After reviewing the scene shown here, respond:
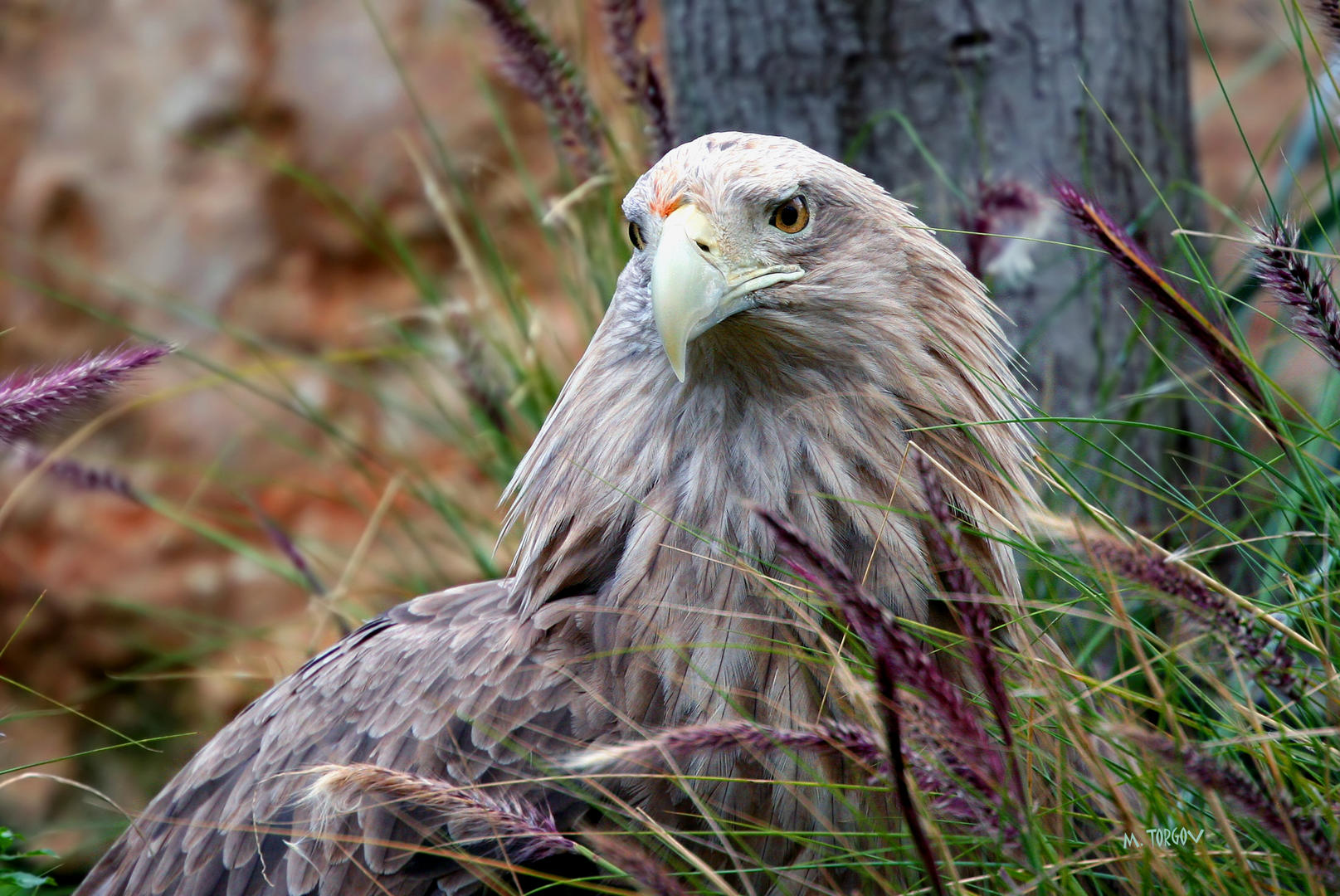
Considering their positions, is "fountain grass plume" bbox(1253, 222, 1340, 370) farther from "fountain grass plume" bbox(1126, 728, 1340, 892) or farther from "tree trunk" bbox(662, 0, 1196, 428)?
"tree trunk" bbox(662, 0, 1196, 428)

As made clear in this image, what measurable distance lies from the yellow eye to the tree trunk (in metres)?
1.16

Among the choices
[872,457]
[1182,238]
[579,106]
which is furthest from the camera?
[579,106]

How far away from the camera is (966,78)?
315 centimetres

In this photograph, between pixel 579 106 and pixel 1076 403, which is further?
pixel 1076 403

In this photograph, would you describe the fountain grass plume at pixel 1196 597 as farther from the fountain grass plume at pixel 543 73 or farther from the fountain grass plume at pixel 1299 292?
the fountain grass plume at pixel 543 73

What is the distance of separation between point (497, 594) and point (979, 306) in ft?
3.43

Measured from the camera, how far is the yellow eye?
195 cm

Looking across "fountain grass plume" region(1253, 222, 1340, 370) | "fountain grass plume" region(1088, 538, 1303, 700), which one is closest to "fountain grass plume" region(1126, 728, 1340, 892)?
"fountain grass plume" region(1088, 538, 1303, 700)

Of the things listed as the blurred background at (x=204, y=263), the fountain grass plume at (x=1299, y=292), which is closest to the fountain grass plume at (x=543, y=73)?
→ the fountain grass plume at (x=1299, y=292)

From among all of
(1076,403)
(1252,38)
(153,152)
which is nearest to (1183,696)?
(1076,403)

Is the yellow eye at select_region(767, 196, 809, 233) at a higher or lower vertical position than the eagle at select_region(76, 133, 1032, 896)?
higher

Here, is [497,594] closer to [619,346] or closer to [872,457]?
[619,346]

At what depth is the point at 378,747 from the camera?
6.91 feet

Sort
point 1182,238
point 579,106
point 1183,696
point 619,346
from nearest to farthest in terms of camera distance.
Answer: point 1182,238
point 619,346
point 1183,696
point 579,106
